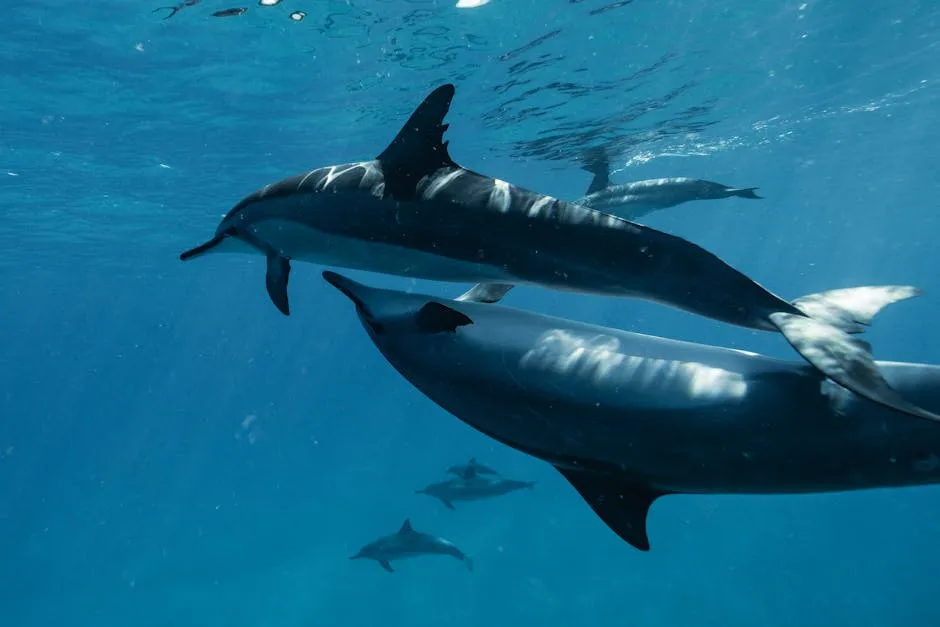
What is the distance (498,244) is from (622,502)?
144 cm

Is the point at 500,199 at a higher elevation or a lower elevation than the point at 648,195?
higher

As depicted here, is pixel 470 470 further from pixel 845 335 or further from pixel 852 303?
pixel 845 335

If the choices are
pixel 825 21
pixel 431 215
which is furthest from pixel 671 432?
pixel 825 21

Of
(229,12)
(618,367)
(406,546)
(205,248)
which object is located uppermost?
(618,367)

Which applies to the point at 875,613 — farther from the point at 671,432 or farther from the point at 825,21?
the point at 671,432

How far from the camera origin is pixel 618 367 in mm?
2926

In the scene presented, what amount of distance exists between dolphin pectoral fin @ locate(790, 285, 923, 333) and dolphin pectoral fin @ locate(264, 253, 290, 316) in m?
3.21

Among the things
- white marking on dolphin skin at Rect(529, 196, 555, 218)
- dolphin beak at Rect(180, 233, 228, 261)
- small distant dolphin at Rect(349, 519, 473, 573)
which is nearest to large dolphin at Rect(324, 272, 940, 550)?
white marking on dolphin skin at Rect(529, 196, 555, 218)

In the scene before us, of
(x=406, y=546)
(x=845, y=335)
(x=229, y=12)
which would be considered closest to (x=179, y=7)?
(x=229, y=12)

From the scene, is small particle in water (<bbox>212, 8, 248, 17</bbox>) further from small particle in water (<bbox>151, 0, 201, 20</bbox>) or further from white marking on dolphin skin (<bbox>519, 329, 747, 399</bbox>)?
white marking on dolphin skin (<bbox>519, 329, 747, 399</bbox>)

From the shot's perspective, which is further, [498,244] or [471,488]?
[471,488]

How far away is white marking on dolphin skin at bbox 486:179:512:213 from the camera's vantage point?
354cm

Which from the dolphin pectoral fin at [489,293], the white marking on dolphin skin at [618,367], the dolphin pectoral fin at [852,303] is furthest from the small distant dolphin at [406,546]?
the dolphin pectoral fin at [852,303]

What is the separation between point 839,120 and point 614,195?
2089 cm
